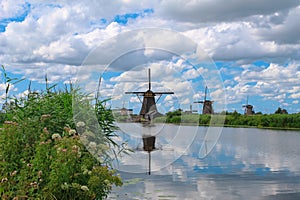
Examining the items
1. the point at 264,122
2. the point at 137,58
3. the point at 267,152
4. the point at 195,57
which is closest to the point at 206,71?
the point at 195,57

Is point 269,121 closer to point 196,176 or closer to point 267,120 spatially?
point 267,120

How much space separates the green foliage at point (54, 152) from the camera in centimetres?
484

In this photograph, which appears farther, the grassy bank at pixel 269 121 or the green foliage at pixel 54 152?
the grassy bank at pixel 269 121

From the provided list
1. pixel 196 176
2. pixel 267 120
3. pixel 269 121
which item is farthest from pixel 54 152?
pixel 267 120

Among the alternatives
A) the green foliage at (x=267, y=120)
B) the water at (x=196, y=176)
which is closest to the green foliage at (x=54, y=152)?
the water at (x=196, y=176)

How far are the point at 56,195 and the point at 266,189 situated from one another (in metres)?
5.20

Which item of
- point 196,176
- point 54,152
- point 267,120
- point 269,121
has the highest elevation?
point 267,120

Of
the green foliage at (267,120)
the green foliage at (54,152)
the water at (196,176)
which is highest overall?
the green foliage at (267,120)

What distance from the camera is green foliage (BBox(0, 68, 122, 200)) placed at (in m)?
4.84

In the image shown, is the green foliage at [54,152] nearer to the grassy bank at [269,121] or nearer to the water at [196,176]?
the water at [196,176]

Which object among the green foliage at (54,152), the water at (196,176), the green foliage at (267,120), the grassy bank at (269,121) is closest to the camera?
the green foliage at (54,152)

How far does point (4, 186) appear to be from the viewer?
487cm

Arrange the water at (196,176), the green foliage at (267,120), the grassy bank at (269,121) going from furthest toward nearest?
1. the green foliage at (267,120)
2. the grassy bank at (269,121)
3. the water at (196,176)

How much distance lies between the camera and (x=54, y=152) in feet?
16.5
